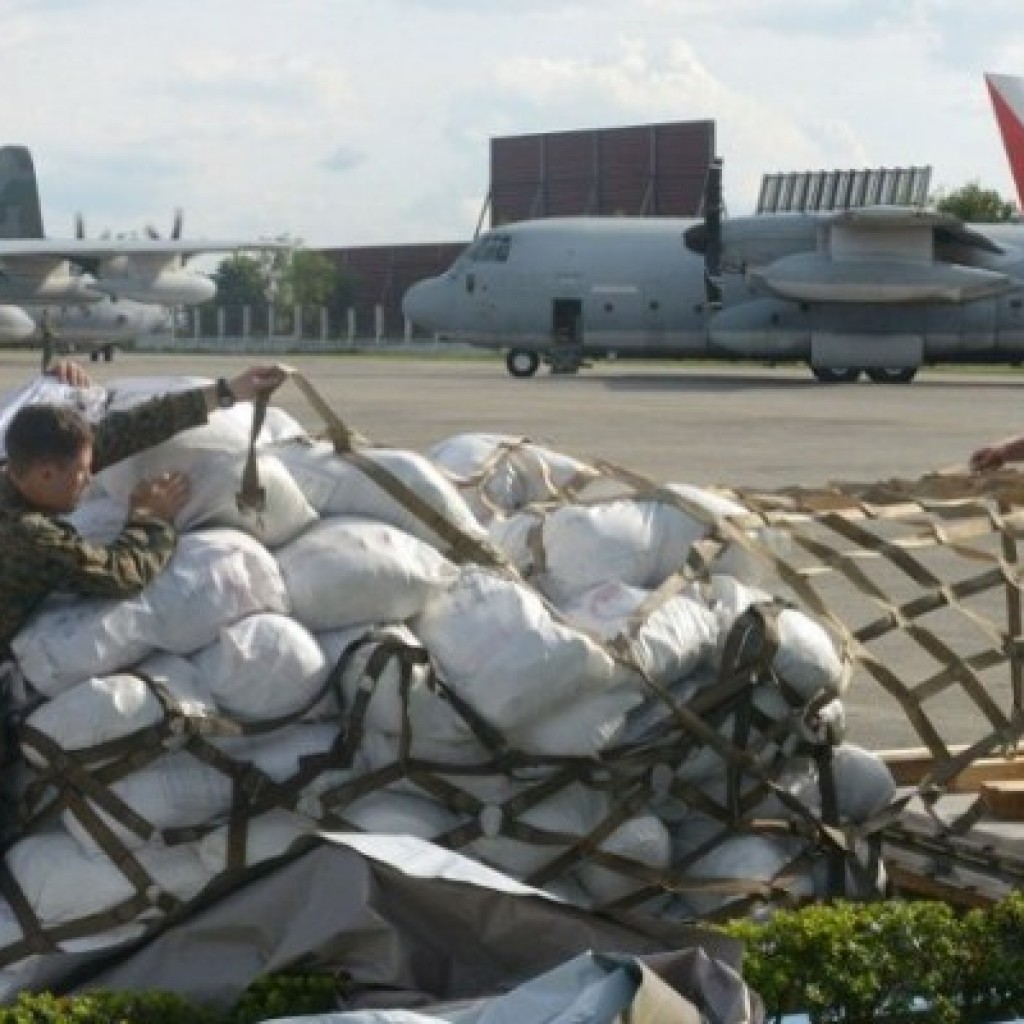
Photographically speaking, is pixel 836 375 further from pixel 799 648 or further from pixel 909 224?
pixel 799 648

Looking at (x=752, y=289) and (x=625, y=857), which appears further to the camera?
(x=752, y=289)

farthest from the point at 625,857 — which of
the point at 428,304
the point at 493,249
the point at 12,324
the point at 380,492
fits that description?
the point at 12,324

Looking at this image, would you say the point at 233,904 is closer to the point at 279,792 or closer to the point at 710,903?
the point at 279,792

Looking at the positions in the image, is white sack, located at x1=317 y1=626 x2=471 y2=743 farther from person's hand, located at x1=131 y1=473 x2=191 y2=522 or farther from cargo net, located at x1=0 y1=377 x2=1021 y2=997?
person's hand, located at x1=131 y1=473 x2=191 y2=522

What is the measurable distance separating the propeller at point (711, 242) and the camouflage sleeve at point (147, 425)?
1582 inches

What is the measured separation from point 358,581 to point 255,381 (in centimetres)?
62

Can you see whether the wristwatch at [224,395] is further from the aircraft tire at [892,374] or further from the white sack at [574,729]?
the aircraft tire at [892,374]

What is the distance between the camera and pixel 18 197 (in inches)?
3012

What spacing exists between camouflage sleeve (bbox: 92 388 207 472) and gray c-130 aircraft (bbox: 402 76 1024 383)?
130 feet

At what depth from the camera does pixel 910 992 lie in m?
4.73

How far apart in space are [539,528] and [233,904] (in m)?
2.04

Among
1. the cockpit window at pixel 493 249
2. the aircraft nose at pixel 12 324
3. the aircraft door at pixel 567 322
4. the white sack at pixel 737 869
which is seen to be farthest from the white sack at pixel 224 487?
the aircraft nose at pixel 12 324

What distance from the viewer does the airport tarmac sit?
23781mm

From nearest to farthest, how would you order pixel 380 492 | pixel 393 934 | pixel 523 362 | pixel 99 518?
pixel 393 934, pixel 99 518, pixel 380 492, pixel 523 362
